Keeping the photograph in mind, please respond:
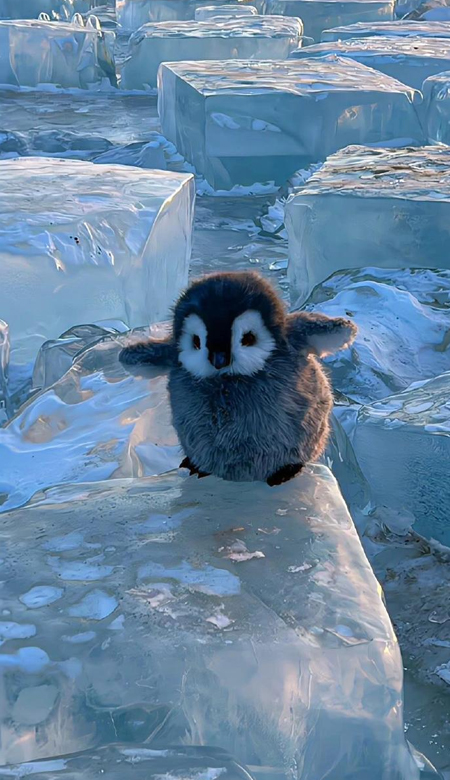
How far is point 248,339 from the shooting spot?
5.96 ft

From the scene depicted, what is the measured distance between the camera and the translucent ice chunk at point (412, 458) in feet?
7.84

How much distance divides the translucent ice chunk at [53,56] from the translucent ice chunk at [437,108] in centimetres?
419

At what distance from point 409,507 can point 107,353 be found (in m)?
1.00

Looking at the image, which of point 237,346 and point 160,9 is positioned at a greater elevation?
point 237,346

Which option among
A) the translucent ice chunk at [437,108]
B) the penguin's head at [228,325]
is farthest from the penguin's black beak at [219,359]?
the translucent ice chunk at [437,108]

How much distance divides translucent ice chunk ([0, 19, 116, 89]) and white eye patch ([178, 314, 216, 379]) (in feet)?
26.9

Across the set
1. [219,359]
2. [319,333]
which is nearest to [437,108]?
[319,333]

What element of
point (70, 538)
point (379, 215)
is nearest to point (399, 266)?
point (379, 215)

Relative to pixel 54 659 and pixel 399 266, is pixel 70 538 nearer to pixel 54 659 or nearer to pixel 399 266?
pixel 54 659

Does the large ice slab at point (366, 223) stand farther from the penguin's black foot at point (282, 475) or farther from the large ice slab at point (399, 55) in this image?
the large ice slab at point (399, 55)

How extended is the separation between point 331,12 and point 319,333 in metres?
10.6

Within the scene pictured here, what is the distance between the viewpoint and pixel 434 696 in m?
1.89

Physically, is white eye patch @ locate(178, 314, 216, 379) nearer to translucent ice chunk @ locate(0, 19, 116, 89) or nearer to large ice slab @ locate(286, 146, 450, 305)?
large ice slab @ locate(286, 146, 450, 305)

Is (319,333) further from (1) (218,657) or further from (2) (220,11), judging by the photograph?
(2) (220,11)
